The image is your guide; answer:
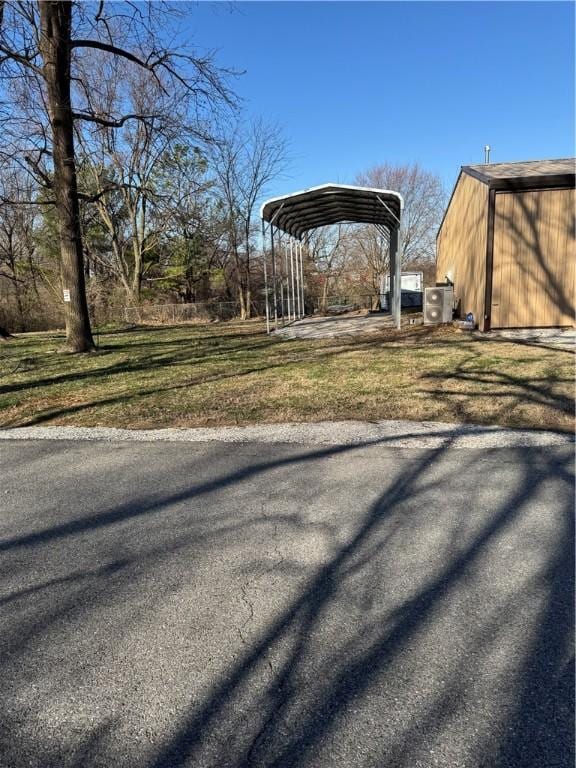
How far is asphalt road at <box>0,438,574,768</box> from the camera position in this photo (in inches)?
63.6

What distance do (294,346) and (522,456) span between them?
8.43 m

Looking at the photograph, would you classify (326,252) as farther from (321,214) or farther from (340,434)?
(340,434)

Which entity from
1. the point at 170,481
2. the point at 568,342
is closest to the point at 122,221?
the point at 568,342

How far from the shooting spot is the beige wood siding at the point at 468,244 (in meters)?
12.3

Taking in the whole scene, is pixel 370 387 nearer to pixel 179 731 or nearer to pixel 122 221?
pixel 179 731

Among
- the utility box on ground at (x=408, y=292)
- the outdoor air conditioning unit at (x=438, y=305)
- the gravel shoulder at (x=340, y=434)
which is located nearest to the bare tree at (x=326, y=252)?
the utility box on ground at (x=408, y=292)

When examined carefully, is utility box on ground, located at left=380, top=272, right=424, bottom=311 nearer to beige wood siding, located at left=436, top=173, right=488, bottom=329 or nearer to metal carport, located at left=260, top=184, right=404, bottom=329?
→ metal carport, located at left=260, top=184, right=404, bottom=329

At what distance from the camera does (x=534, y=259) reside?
38.5ft

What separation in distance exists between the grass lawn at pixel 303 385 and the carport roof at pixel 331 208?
14.0 feet

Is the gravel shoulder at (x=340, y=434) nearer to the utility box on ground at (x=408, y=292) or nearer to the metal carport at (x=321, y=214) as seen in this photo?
the metal carport at (x=321, y=214)

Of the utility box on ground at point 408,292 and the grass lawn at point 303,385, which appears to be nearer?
the grass lawn at point 303,385

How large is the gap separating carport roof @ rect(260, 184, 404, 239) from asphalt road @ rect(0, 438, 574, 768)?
10477 mm

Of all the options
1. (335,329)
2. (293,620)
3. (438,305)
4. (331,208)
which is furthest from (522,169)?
(293,620)

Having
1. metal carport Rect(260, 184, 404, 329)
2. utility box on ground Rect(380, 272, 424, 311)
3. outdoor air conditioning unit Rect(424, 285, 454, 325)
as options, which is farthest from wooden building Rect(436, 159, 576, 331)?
utility box on ground Rect(380, 272, 424, 311)
